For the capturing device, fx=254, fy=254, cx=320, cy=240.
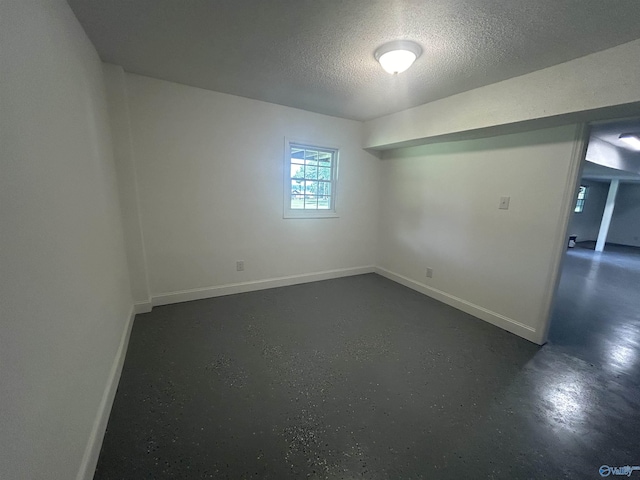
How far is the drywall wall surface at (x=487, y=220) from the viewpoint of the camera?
7.67ft

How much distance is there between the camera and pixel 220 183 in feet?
9.86

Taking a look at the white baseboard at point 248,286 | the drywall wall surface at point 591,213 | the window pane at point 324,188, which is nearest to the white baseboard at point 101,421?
the white baseboard at point 248,286

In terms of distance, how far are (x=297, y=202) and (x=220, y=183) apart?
104cm

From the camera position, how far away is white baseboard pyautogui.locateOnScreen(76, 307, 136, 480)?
3.78 feet

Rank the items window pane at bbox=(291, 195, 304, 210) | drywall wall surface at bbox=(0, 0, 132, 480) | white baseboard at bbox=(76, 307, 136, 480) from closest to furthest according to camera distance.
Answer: drywall wall surface at bbox=(0, 0, 132, 480)
white baseboard at bbox=(76, 307, 136, 480)
window pane at bbox=(291, 195, 304, 210)

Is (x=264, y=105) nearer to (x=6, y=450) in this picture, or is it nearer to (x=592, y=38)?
(x=592, y=38)

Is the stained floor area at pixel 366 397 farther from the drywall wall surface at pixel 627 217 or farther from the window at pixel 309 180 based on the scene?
the drywall wall surface at pixel 627 217

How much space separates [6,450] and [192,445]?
0.89 meters

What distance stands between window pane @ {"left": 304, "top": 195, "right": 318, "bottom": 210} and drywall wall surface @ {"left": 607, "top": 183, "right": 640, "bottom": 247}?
1095 centimetres

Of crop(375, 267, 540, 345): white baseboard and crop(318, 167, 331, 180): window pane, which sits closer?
crop(375, 267, 540, 345): white baseboard

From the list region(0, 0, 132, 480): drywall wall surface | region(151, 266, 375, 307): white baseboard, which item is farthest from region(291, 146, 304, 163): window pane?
region(0, 0, 132, 480): drywall wall surface

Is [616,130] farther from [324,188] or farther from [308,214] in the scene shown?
[308,214]

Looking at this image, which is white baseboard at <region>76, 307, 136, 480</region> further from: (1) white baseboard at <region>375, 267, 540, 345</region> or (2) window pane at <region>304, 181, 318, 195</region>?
(1) white baseboard at <region>375, 267, 540, 345</region>

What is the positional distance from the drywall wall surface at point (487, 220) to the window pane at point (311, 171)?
1209 millimetres
